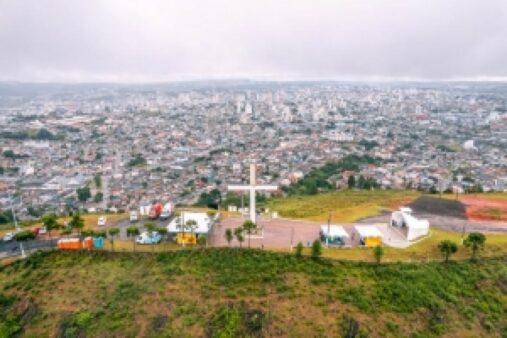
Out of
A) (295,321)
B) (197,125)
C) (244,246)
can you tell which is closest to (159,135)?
(197,125)

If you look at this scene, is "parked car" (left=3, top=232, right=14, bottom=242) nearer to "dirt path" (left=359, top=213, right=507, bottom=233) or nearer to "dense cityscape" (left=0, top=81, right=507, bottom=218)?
"dense cityscape" (left=0, top=81, right=507, bottom=218)

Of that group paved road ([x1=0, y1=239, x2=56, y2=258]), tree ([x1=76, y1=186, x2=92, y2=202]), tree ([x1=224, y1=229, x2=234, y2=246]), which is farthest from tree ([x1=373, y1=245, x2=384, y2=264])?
tree ([x1=76, y1=186, x2=92, y2=202])

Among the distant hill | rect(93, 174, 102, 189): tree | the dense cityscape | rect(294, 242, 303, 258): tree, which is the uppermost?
rect(294, 242, 303, 258): tree

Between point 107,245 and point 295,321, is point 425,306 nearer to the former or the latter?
point 295,321

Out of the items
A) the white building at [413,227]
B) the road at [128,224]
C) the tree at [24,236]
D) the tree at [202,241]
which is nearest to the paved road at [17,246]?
the tree at [24,236]

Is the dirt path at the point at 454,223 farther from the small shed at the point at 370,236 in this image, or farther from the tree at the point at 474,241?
the tree at the point at 474,241
